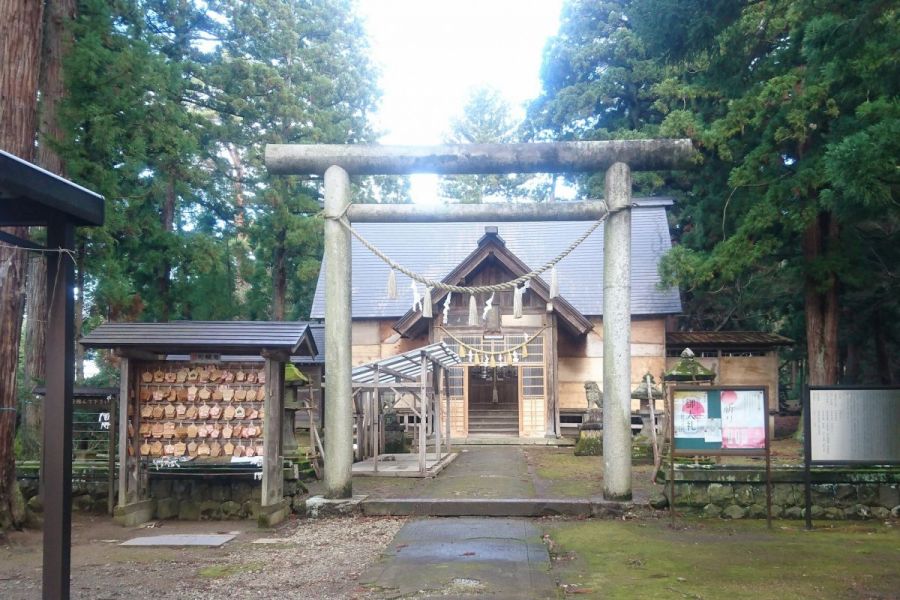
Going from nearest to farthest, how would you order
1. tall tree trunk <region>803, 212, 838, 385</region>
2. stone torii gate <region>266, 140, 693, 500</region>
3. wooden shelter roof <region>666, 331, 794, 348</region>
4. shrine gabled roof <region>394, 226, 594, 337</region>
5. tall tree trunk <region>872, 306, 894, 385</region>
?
stone torii gate <region>266, 140, 693, 500</region> → tall tree trunk <region>803, 212, 838, 385</region> → shrine gabled roof <region>394, 226, 594, 337</region> → wooden shelter roof <region>666, 331, 794, 348</region> → tall tree trunk <region>872, 306, 894, 385</region>

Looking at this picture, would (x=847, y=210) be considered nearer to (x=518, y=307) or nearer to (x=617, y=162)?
(x=617, y=162)

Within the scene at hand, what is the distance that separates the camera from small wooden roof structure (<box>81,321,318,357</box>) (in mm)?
9258

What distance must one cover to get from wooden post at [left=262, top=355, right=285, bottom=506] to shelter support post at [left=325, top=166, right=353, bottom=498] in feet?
2.05

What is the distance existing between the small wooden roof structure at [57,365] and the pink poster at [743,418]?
23.8 feet

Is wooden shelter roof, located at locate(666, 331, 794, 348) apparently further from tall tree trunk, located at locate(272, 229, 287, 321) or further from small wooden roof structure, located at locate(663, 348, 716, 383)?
tall tree trunk, located at locate(272, 229, 287, 321)

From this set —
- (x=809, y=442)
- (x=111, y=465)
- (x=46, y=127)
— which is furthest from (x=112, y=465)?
(x=809, y=442)

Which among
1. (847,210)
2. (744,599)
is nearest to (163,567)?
(744,599)

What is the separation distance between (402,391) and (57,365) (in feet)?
40.6

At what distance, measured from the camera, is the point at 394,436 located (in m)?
19.1

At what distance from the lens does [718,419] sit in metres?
9.27

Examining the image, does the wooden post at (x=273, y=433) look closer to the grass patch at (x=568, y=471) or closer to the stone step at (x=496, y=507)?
the stone step at (x=496, y=507)

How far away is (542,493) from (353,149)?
566 cm

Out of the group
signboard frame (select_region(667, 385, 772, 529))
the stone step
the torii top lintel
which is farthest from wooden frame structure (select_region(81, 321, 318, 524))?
signboard frame (select_region(667, 385, 772, 529))

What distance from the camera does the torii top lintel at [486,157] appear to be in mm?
10086
